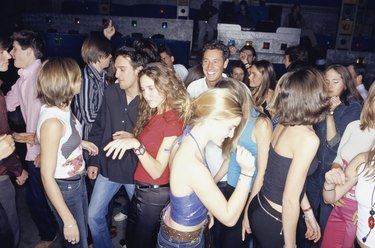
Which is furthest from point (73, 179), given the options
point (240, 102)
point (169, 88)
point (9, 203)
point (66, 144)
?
point (240, 102)

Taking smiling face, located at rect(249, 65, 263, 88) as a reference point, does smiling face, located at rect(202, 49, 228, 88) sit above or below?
above

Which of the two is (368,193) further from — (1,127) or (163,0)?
(163,0)

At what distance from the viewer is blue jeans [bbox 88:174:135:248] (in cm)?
269

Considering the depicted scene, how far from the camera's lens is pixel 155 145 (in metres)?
2.29

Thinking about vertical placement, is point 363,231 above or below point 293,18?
below

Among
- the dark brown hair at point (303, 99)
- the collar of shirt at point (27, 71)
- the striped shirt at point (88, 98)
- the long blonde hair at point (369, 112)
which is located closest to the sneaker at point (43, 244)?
the striped shirt at point (88, 98)

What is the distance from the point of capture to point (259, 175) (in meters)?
2.28

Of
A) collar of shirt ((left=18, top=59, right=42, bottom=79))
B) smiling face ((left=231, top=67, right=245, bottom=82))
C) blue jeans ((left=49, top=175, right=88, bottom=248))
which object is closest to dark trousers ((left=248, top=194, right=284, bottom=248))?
blue jeans ((left=49, top=175, right=88, bottom=248))

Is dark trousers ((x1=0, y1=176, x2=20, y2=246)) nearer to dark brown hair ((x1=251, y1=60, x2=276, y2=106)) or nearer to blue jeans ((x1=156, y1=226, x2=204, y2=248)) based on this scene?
blue jeans ((x1=156, y1=226, x2=204, y2=248))

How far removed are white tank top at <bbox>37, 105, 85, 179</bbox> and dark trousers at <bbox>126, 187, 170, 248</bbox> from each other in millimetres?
470

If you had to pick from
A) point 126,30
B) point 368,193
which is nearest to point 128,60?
point 368,193

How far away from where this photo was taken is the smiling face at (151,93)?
233 centimetres

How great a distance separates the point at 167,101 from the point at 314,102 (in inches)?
38.2

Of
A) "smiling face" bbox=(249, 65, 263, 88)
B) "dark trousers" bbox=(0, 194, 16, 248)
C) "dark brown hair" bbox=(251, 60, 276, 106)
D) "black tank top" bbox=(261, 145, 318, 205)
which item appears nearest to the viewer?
"black tank top" bbox=(261, 145, 318, 205)
